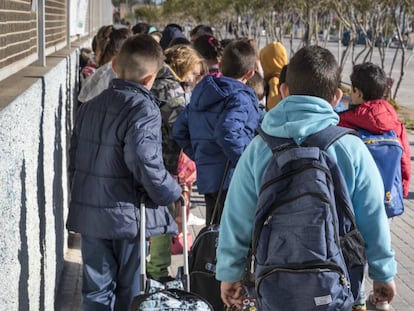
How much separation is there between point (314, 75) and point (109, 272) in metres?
1.85

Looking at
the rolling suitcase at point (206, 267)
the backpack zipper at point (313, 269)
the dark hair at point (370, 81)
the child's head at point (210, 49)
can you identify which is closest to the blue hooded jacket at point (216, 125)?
the dark hair at point (370, 81)

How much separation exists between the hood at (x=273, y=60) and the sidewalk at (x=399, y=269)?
160 centimetres

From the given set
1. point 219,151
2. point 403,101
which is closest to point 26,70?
point 219,151

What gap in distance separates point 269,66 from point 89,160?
11.7 ft

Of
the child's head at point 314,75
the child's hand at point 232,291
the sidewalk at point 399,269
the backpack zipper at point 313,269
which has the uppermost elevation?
the child's head at point 314,75

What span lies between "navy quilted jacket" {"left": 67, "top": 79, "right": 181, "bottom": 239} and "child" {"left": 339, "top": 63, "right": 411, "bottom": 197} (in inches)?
57.0

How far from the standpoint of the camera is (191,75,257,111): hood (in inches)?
209

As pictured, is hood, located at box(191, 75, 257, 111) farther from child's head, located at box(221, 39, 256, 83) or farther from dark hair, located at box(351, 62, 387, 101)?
dark hair, located at box(351, 62, 387, 101)

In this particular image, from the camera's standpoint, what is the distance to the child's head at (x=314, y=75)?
3.04 meters

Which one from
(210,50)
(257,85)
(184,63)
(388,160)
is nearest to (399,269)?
(388,160)

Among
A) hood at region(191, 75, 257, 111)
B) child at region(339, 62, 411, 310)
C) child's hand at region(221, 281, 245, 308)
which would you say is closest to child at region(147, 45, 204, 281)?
hood at region(191, 75, 257, 111)

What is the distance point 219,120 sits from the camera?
530cm

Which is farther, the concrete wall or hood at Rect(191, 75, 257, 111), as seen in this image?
hood at Rect(191, 75, 257, 111)

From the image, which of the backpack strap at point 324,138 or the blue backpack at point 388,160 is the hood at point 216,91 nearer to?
the blue backpack at point 388,160
